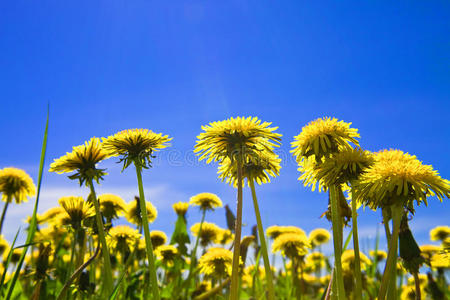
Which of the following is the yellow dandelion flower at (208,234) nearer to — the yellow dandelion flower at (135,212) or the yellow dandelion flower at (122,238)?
the yellow dandelion flower at (135,212)

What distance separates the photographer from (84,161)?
2.63 meters

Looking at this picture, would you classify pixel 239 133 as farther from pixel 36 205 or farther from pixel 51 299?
pixel 51 299

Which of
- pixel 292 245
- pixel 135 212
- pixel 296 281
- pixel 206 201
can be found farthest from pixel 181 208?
pixel 296 281

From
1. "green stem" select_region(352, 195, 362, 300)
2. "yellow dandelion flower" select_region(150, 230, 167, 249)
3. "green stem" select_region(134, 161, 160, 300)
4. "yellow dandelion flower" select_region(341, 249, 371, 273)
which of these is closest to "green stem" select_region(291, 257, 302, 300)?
"yellow dandelion flower" select_region(341, 249, 371, 273)

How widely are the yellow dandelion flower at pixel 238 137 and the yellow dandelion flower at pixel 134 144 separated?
1.02ft

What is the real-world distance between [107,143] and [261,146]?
105 cm

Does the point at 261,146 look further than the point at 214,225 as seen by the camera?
No

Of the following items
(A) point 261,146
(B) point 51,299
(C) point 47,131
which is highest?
(A) point 261,146

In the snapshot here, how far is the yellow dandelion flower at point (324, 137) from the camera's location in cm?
237

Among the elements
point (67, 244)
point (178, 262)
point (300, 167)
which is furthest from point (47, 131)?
point (67, 244)

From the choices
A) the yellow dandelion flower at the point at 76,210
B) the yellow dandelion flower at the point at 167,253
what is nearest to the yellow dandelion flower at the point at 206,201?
the yellow dandelion flower at the point at 167,253

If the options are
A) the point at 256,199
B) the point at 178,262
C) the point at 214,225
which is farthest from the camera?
the point at 214,225

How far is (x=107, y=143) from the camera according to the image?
235 centimetres

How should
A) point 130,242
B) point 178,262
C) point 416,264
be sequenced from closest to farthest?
1. point 416,264
2. point 130,242
3. point 178,262
